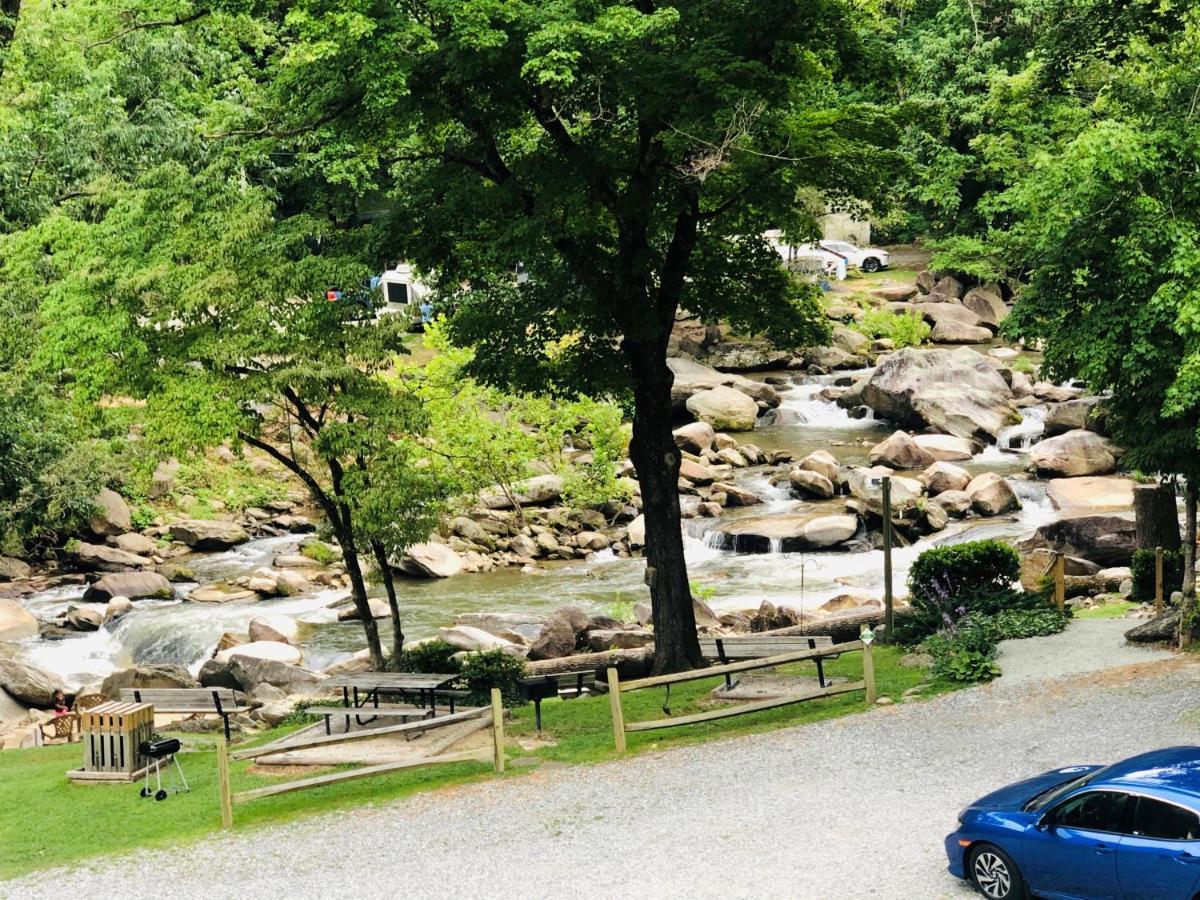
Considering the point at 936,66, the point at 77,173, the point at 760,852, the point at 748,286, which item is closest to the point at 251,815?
the point at 760,852

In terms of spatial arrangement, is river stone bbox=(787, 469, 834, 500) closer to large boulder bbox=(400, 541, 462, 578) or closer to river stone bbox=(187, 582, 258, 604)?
large boulder bbox=(400, 541, 462, 578)

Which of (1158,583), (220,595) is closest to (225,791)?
(1158,583)

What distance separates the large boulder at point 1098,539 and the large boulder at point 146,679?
1824cm

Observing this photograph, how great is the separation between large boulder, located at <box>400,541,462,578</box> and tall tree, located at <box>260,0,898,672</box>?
13.3 m

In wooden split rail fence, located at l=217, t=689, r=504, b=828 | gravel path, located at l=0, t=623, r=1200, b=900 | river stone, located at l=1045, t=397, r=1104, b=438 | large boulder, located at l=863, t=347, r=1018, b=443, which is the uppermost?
large boulder, located at l=863, t=347, r=1018, b=443

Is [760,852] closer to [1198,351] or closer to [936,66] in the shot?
[1198,351]

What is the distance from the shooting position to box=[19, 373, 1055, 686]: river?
96.5 feet

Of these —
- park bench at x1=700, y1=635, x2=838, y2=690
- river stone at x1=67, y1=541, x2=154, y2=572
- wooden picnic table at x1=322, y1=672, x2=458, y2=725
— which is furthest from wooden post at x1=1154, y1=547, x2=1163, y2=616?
river stone at x1=67, y1=541, x2=154, y2=572

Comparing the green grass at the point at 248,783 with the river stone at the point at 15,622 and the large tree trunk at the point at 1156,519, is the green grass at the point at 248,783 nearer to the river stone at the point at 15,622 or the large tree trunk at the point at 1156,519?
the large tree trunk at the point at 1156,519

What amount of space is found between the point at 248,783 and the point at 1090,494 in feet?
84.2

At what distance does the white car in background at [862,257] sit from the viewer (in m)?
65.2

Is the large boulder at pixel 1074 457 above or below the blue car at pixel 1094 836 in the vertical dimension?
above

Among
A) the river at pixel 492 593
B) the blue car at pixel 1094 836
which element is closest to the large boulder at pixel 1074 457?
the river at pixel 492 593

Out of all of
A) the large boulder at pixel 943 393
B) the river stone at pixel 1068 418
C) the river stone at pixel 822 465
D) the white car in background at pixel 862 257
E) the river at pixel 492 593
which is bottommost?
the river at pixel 492 593
